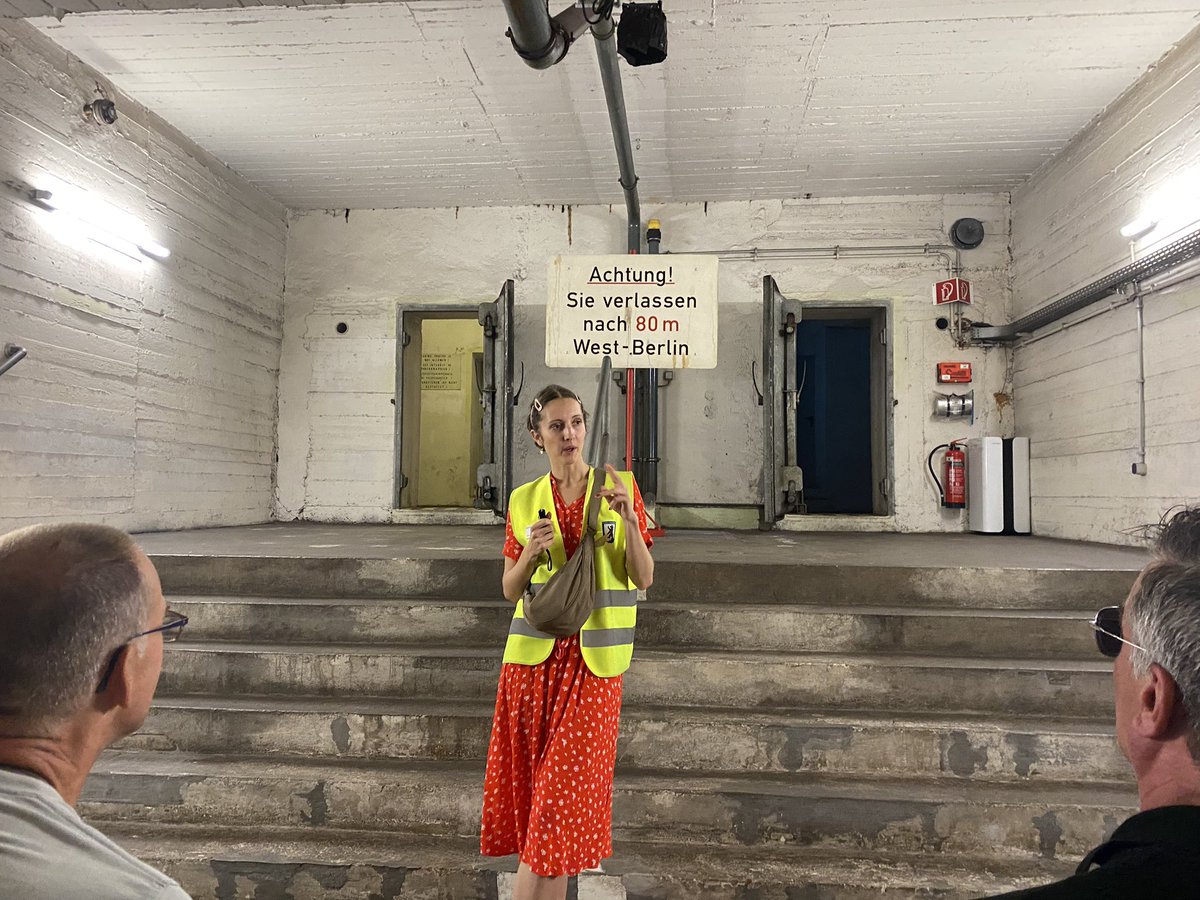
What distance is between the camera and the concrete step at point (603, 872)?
2.22 metres

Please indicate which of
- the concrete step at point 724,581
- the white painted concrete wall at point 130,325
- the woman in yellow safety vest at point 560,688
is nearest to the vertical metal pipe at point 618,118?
the woman in yellow safety vest at point 560,688

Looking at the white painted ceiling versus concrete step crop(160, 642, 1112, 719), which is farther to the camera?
the white painted ceiling

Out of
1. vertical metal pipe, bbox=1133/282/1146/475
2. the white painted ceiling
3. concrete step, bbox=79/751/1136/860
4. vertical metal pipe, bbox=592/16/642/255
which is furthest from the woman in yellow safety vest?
vertical metal pipe, bbox=1133/282/1146/475

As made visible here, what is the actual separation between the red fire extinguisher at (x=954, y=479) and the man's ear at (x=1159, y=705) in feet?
19.1

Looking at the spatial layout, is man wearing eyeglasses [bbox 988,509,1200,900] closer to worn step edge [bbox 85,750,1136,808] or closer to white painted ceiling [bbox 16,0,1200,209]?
worn step edge [bbox 85,750,1136,808]

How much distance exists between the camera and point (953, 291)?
623 centimetres

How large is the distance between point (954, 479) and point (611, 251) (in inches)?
151

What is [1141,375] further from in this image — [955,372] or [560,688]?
[560,688]

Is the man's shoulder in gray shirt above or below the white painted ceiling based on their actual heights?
below

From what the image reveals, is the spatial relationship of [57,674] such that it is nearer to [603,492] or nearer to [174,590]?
[603,492]

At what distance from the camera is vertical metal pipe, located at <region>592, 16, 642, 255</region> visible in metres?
3.61

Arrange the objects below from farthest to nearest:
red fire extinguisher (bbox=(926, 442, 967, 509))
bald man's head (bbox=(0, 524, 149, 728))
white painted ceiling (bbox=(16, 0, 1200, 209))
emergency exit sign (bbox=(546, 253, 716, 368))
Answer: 1. red fire extinguisher (bbox=(926, 442, 967, 509))
2. white painted ceiling (bbox=(16, 0, 1200, 209))
3. emergency exit sign (bbox=(546, 253, 716, 368))
4. bald man's head (bbox=(0, 524, 149, 728))

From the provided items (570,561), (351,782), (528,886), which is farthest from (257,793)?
(570,561)

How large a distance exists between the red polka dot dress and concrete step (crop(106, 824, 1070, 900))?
53cm
